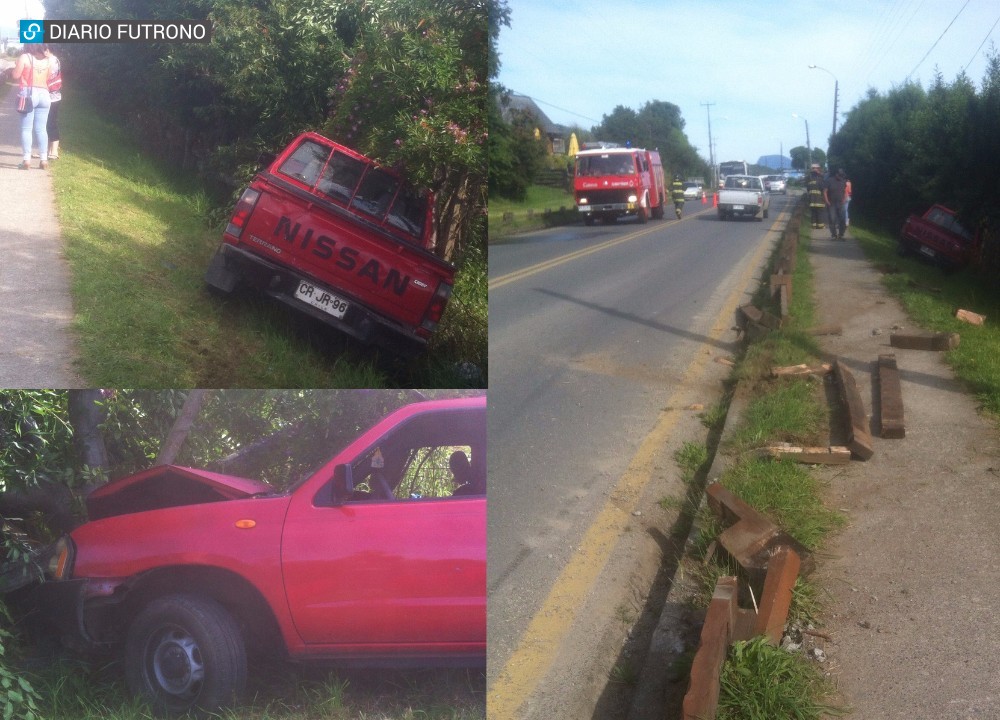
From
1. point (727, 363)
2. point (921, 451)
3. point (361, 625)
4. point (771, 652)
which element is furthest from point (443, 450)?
point (727, 363)

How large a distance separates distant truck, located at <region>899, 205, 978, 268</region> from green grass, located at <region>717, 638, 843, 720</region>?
6.11 m

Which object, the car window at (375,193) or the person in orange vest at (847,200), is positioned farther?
the person in orange vest at (847,200)

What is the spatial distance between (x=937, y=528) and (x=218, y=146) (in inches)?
144

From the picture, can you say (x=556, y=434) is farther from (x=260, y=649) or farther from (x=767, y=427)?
(x=260, y=649)

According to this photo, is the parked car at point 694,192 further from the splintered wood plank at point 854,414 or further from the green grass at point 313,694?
the green grass at point 313,694

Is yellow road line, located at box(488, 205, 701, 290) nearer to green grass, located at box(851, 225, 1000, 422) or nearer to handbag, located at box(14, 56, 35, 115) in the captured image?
green grass, located at box(851, 225, 1000, 422)

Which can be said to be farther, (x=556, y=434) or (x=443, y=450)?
(x=556, y=434)

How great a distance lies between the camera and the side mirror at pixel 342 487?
2.41m

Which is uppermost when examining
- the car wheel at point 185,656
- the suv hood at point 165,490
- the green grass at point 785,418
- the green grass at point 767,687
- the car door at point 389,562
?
the suv hood at point 165,490

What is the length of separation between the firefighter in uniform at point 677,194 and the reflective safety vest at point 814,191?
1345 mm

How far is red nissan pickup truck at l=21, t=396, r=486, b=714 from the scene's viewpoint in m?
2.40

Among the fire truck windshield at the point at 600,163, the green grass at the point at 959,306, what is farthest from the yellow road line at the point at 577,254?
the green grass at the point at 959,306

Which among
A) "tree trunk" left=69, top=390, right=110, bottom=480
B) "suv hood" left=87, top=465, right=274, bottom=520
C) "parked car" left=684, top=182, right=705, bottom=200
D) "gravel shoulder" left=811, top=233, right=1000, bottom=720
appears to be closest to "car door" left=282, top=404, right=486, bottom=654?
"suv hood" left=87, top=465, right=274, bottom=520

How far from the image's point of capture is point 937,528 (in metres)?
4.60
